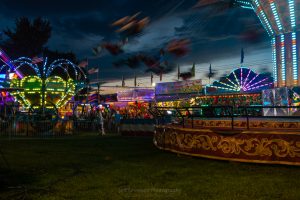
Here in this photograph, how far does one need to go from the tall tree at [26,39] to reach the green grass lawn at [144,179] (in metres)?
60.6

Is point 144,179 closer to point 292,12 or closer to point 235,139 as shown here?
point 235,139

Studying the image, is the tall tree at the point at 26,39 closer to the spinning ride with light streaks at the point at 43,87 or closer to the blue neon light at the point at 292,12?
the spinning ride with light streaks at the point at 43,87

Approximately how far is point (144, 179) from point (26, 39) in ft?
215

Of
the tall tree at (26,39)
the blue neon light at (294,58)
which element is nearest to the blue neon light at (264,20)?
the blue neon light at (294,58)

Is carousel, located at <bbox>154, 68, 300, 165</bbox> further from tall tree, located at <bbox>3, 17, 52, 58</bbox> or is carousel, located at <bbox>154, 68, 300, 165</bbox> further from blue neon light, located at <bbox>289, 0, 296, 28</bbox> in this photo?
tall tree, located at <bbox>3, 17, 52, 58</bbox>

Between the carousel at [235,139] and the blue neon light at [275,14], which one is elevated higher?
the blue neon light at [275,14]

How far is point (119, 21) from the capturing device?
8680 mm

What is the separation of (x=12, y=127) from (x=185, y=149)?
15104 mm

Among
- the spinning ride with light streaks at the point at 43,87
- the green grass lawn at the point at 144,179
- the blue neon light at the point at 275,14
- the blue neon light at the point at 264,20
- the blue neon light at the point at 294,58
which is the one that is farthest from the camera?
the spinning ride with light streaks at the point at 43,87

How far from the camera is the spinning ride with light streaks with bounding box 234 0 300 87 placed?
16.2 meters

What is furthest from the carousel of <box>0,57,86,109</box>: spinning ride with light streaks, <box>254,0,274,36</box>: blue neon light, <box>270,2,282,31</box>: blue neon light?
<box>0,57,86,109</box>: spinning ride with light streaks

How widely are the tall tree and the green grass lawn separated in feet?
199

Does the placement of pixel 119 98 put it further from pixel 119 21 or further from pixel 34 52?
pixel 119 21

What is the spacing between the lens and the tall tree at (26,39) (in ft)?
219
